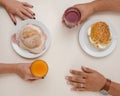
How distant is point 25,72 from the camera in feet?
3.84

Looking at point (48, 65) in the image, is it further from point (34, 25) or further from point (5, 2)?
point (5, 2)

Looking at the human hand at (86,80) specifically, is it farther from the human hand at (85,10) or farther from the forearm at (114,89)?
the human hand at (85,10)

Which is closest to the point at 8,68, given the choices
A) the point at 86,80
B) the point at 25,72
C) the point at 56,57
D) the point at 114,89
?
the point at 25,72

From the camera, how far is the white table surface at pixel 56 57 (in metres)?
1.18

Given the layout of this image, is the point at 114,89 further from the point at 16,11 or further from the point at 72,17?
the point at 16,11

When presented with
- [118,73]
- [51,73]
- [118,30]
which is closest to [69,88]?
[51,73]

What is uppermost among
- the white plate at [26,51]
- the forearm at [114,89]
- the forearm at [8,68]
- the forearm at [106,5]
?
the forearm at [106,5]

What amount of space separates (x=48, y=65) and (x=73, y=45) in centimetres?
14

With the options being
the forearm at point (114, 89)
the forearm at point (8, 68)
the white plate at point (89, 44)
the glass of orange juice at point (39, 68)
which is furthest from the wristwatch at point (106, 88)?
the forearm at point (8, 68)

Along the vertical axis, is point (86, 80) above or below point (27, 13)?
below

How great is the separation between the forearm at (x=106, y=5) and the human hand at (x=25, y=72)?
411 mm

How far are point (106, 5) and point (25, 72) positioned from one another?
0.49 metres

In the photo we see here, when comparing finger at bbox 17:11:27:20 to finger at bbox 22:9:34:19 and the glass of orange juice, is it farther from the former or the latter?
the glass of orange juice

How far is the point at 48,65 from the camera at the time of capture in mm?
1204
